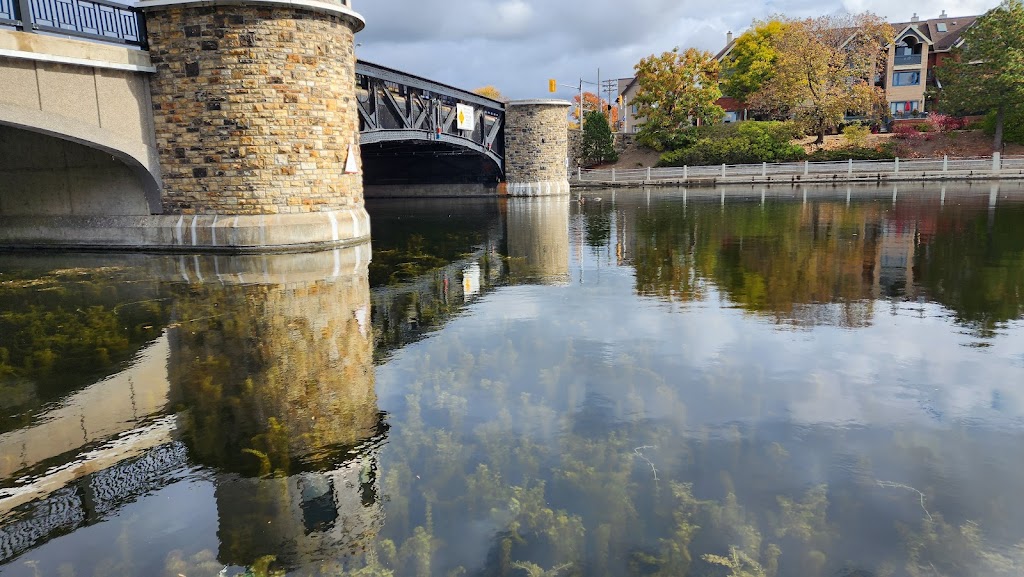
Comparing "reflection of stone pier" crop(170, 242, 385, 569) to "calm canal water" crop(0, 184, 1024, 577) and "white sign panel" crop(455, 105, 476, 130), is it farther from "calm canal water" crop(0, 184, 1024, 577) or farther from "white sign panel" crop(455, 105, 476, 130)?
"white sign panel" crop(455, 105, 476, 130)

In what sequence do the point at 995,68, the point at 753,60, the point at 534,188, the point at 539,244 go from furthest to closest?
1. the point at 753,60
2. the point at 995,68
3. the point at 534,188
4. the point at 539,244

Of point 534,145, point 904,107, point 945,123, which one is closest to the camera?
point 534,145

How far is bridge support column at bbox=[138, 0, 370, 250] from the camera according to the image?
50.0 ft

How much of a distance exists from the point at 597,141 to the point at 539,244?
131 feet

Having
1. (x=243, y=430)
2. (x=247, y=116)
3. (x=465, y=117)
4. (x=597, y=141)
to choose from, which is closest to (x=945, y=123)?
(x=597, y=141)

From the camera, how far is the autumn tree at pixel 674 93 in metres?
53.3

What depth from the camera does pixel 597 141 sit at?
5612 cm

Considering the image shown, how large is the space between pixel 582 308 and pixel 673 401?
13.2ft

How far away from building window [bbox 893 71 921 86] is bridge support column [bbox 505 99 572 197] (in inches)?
1474

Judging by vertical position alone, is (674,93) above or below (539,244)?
above

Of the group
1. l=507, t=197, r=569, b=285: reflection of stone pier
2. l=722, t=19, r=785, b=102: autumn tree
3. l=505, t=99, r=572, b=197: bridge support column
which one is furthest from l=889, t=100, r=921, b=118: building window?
l=507, t=197, r=569, b=285: reflection of stone pier

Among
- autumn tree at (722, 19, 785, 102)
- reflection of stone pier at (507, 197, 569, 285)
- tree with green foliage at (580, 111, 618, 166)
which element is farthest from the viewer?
autumn tree at (722, 19, 785, 102)

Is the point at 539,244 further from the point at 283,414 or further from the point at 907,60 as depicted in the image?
the point at 907,60

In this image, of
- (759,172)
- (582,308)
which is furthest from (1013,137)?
(582,308)
